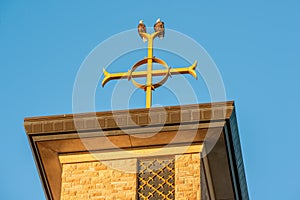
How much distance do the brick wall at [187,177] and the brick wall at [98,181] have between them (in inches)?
29.2

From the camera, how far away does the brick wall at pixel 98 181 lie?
107 feet

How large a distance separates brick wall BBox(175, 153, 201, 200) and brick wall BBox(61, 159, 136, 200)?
74 cm

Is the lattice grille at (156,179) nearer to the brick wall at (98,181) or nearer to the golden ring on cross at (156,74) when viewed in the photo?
the brick wall at (98,181)

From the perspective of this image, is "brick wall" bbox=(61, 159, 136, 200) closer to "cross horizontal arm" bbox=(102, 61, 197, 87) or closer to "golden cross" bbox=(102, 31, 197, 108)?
"golden cross" bbox=(102, 31, 197, 108)

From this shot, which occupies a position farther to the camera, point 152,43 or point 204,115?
point 152,43

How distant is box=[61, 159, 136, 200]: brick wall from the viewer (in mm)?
32656

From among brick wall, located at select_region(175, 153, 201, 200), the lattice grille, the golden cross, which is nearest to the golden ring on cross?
the golden cross

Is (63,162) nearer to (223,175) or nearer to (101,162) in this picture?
(101,162)

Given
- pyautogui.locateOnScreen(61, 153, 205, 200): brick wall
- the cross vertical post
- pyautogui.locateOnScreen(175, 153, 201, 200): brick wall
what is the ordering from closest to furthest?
1. pyautogui.locateOnScreen(175, 153, 201, 200): brick wall
2. pyautogui.locateOnScreen(61, 153, 205, 200): brick wall
3. the cross vertical post

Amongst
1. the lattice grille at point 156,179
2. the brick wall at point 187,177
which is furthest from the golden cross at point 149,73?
the brick wall at point 187,177

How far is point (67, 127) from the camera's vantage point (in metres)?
33.0

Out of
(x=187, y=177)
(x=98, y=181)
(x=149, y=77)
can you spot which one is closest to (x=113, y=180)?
(x=98, y=181)

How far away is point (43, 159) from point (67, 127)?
0.88 metres

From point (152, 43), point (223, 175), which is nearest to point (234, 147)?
point (223, 175)
